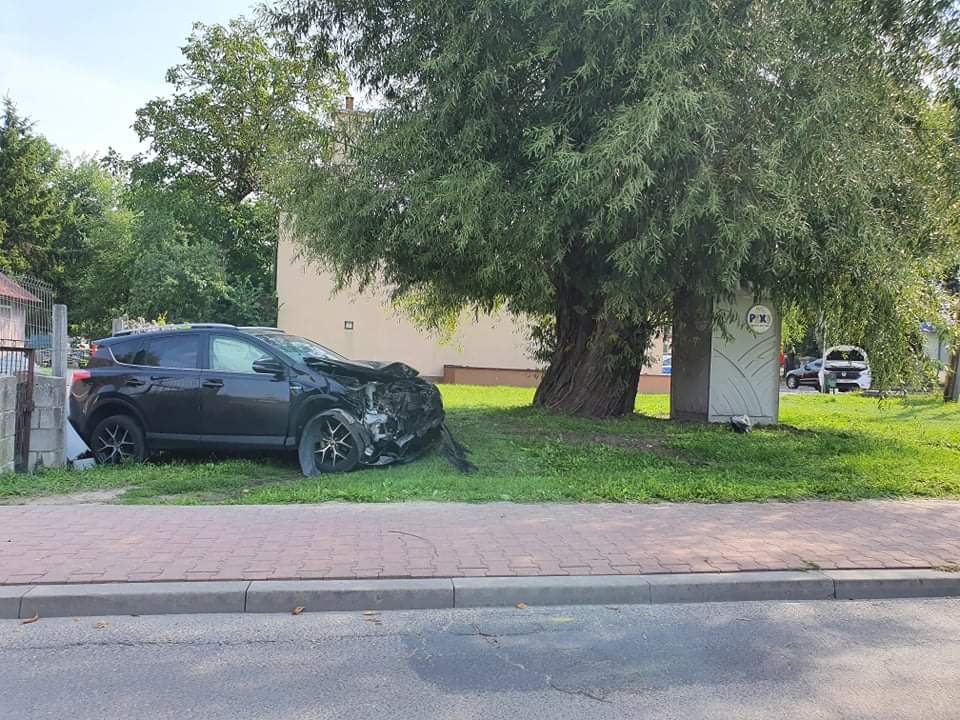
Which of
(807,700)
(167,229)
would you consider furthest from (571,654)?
(167,229)

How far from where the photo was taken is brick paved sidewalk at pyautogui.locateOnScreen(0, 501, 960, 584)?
5.15 meters

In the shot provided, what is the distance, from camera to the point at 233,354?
8.51m

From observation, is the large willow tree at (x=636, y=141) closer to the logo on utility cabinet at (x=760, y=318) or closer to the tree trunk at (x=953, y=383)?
the logo on utility cabinet at (x=760, y=318)

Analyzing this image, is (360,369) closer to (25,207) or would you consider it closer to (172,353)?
(172,353)

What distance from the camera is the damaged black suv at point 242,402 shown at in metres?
8.15

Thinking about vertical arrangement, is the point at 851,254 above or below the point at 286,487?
above

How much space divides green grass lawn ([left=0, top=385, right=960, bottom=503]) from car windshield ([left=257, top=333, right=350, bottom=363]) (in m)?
1.31

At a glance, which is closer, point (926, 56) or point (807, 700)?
point (807, 700)

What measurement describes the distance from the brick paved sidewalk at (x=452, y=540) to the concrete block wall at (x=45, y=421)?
1.61 meters

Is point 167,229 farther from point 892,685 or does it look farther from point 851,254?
point 892,685

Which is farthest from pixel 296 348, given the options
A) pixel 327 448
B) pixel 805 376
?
pixel 805 376

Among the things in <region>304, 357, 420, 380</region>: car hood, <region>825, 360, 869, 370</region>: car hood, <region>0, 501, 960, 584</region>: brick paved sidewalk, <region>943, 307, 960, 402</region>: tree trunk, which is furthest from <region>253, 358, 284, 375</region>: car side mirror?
<region>825, 360, 869, 370</region>: car hood

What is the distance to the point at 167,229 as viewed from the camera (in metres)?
29.8

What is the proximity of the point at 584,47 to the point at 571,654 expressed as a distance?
244 inches
